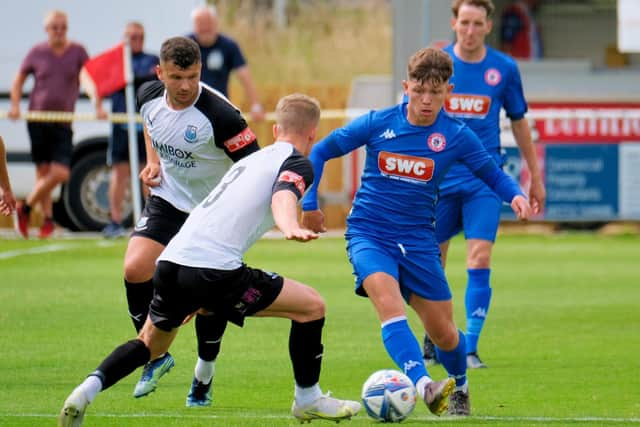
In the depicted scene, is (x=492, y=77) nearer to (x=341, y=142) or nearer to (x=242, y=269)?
(x=341, y=142)

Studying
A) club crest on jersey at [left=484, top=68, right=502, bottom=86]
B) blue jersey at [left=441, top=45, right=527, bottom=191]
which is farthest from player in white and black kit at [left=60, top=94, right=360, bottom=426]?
club crest on jersey at [left=484, top=68, right=502, bottom=86]

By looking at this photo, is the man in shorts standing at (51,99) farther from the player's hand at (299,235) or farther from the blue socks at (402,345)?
the player's hand at (299,235)

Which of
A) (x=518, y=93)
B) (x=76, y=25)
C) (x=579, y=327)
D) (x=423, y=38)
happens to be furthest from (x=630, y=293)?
(x=76, y=25)

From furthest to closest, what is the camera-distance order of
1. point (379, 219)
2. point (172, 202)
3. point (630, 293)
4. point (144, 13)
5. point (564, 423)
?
point (144, 13), point (630, 293), point (172, 202), point (379, 219), point (564, 423)

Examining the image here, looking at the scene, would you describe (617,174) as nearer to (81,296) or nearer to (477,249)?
(81,296)

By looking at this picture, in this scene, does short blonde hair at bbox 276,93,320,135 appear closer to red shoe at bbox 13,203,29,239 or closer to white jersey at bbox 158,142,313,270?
white jersey at bbox 158,142,313,270

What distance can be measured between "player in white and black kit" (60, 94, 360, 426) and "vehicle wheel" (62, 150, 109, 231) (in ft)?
41.0

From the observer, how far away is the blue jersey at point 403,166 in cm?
753

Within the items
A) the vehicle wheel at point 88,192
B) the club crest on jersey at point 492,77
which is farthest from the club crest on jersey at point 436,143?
the vehicle wheel at point 88,192

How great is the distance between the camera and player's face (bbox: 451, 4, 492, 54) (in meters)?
9.51

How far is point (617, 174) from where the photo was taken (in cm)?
2033

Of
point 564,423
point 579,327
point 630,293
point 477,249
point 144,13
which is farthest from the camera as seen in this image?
point 144,13

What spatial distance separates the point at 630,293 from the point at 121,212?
703cm

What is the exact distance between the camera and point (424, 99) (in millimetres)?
7457
